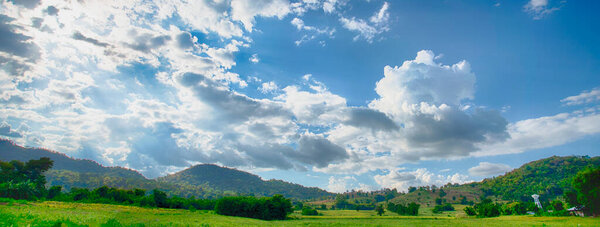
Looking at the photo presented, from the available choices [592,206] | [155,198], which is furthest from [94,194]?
[592,206]

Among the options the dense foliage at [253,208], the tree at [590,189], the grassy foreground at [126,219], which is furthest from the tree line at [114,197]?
Answer: the tree at [590,189]

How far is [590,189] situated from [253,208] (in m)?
114

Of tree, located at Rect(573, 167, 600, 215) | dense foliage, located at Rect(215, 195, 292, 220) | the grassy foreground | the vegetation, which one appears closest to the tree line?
dense foliage, located at Rect(215, 195, 292, 220)

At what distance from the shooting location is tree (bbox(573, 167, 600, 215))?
8369 cm

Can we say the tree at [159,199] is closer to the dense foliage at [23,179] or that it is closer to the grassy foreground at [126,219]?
the dense foliage at [23,179]

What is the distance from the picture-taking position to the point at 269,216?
115 meters

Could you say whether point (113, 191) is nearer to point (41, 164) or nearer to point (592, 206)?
point (41, 164)

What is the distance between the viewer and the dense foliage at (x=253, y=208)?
378 ft

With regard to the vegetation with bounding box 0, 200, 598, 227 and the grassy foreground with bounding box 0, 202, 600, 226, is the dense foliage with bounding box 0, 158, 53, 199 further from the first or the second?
the grassy foreground with bounding box 0, 202, 600, 226

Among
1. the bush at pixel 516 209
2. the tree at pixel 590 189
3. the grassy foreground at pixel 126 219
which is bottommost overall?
the bush at pixel 516 209

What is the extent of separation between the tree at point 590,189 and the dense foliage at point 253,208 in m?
102

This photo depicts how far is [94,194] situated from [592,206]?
20118cm

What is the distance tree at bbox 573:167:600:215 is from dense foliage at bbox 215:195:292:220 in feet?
333

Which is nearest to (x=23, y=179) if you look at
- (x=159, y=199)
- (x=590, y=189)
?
(x=159, y=199)
